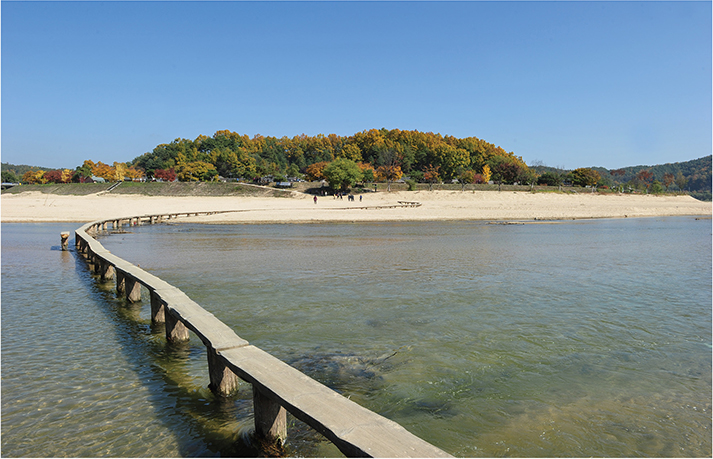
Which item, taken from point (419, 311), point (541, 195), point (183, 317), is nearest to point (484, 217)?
point (541, 195)

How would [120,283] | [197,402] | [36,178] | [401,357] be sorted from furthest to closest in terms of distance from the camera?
[36,178] < [120,283] < [401,357] < [197,402]

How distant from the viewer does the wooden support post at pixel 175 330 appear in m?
7.54

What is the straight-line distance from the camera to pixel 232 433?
15.6ft

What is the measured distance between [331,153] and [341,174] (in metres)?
74.3

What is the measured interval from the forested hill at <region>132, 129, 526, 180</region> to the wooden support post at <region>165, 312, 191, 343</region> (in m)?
98.1

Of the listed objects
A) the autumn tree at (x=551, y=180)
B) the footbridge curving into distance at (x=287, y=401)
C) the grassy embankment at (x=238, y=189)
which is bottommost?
the footbridge curving into distance at (x=287, y=401)

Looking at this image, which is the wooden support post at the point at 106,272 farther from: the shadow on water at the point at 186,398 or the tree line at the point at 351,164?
the tree line at the point at 351,164

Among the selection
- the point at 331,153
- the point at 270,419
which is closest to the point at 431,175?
the point at 331,153

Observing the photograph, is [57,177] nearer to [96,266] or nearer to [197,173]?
[197,173]

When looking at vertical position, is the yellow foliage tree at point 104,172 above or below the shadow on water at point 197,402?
above

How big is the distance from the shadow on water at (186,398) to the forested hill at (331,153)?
97913 mm

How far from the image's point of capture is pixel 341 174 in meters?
79.4

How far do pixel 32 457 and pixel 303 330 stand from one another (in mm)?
4555

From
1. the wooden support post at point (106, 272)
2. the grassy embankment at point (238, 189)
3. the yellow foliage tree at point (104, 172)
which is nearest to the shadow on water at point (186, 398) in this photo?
the wooden support post at point (106, 272)
